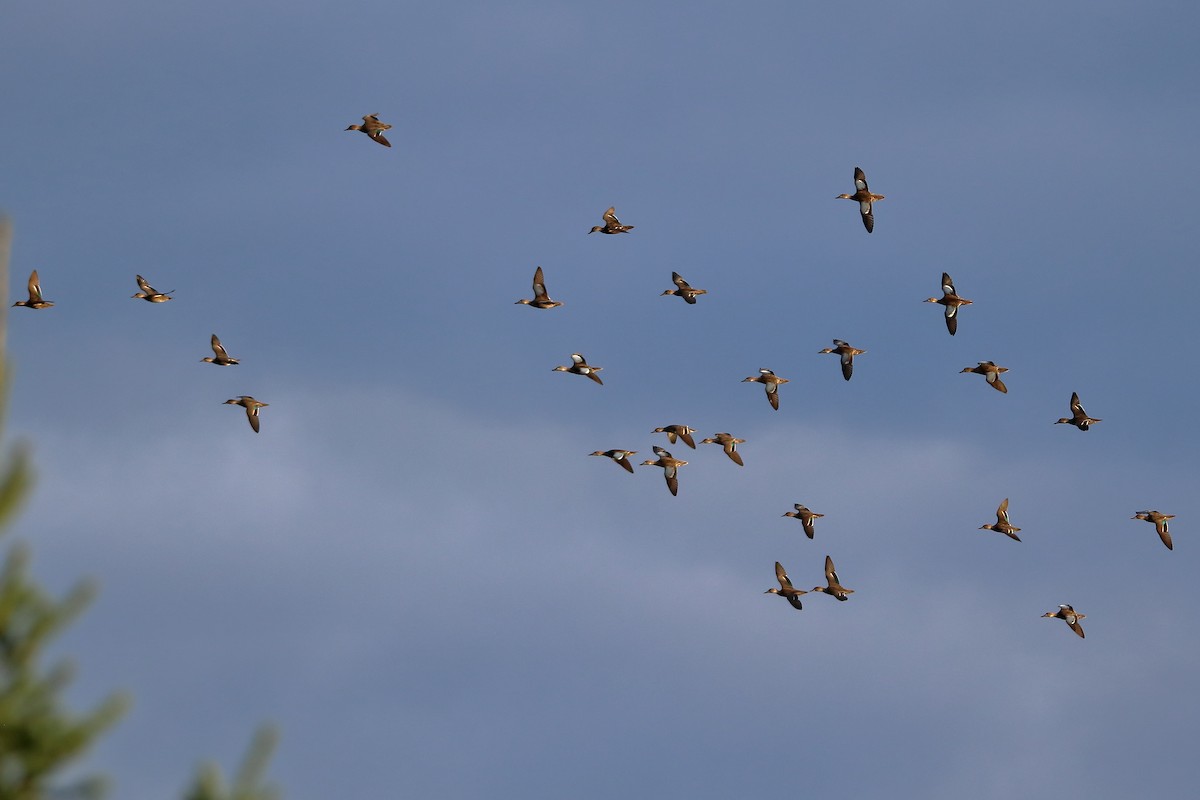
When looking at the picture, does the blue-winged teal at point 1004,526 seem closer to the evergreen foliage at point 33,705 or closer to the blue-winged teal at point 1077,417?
the blue-winged teal at point 1077,417

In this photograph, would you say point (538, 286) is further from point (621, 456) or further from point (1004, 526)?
point (1004, 526)

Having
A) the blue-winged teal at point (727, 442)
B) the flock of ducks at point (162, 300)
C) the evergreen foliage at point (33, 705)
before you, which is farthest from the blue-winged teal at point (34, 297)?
the evergreen foliage at point (33, 705)

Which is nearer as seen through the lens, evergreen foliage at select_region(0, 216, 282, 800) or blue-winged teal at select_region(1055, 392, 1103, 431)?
evergreen foliage at select_region(0, 216, 282, 800)

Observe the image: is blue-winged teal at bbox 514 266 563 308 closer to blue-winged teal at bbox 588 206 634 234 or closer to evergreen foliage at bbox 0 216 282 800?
blue-winged teal at bbox 588 206 634 234

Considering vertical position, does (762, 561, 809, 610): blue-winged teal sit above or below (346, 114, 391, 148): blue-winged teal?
below

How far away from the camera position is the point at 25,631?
40.2ft

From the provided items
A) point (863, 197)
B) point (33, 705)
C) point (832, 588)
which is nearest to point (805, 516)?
point (832, 588)

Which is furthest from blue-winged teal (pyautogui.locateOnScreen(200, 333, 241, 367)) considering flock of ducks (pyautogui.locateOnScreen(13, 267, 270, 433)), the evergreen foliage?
the evergreen foliage

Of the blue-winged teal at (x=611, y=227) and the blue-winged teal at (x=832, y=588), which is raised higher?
the blue-winged teal at (x=611, y=227)


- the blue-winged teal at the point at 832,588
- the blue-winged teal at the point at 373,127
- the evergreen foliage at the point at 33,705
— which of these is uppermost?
the blue-winged teal at the point at 373,127

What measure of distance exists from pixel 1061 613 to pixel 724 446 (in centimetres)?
1261

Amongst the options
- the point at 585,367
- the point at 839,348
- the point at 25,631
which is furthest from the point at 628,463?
the point at 25,631

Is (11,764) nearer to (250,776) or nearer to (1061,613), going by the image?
(250,776)

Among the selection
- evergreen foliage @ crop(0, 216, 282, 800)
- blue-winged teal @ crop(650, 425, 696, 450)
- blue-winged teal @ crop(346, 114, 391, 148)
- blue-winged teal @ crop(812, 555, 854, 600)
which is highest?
blue-winged teal @ crop(346, 114, 391, 148)
